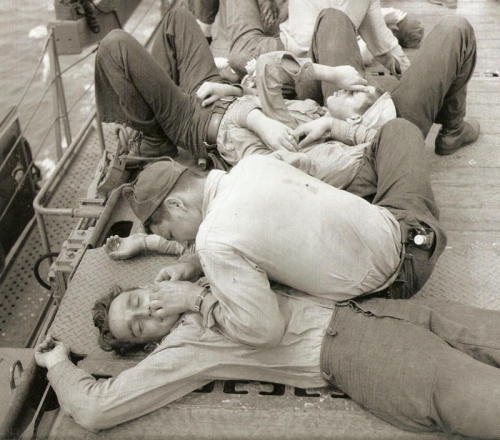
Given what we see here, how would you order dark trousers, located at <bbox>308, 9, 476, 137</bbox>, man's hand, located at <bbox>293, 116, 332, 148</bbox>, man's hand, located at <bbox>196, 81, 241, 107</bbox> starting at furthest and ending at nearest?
man's hand, located at <bbox>196, 81, 241, 107</bbox> → dark trousers, located at <bbox>308, 9, 476, 137</bbox> → man's hand, located at <bbox>293, 116, 332, 148</bbox>

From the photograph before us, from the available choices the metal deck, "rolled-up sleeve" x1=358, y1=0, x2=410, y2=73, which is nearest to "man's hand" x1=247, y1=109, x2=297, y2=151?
"rolled-up sleeve" x1=358, y1=0, x2=410, y2=73

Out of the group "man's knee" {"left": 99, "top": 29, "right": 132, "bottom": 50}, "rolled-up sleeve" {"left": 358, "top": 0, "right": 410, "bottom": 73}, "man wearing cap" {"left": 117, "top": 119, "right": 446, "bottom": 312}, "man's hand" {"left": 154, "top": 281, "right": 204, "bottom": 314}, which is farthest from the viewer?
"rolled-up sleeve" {"left": 358, "top": 0, "right": 410, "bottom": 73}

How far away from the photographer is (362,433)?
1.76 meters

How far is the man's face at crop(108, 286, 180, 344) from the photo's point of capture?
6.47ft

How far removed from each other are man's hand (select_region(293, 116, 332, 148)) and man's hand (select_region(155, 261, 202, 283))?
2.65ft

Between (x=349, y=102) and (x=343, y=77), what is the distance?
12cm

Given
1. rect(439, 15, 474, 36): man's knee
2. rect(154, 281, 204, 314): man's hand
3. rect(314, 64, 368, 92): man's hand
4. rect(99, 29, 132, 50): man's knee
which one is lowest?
rect(154, 281, 204, 314): man's hand

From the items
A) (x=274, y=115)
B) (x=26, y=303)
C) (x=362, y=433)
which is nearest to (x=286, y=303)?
(x=362, y=433)

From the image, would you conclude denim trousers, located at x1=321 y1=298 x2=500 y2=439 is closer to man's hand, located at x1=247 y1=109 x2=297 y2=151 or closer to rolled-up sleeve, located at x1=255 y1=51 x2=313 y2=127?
man's hand, located at x1=247 y1=109 x2=297 y2=151

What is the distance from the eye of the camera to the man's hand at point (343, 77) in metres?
2.71

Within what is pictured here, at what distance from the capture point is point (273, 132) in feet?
8.42

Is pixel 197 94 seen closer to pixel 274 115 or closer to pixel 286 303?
pixel 274 115

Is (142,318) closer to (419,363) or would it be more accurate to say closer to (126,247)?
(126,247)

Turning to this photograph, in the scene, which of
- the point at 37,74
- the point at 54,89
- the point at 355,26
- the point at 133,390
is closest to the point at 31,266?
the point at 54,89
